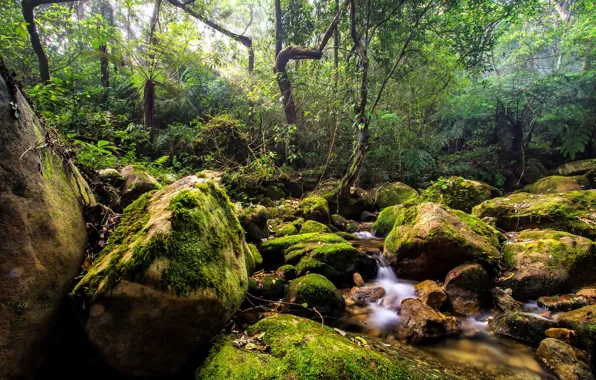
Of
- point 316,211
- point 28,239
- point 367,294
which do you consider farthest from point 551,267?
point 28,239

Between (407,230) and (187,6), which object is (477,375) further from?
(187,6)

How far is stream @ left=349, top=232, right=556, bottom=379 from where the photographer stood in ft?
9.82

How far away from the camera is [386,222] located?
24.9 ft

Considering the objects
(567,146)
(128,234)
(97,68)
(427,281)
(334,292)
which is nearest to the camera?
(128,234)

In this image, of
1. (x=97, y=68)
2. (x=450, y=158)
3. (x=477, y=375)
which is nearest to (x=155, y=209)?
(x=477, y=375)

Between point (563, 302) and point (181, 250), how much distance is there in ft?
15.9

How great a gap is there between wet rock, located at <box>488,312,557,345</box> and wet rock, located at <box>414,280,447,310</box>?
2.14ft

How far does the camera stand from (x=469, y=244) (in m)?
4.65

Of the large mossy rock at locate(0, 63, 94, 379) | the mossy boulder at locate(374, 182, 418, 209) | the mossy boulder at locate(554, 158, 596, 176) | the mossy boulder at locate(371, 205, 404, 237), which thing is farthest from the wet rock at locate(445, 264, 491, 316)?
the mossy boulder at locate(554, 158, 596, 176)

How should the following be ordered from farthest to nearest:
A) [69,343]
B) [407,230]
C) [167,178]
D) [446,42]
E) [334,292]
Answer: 1. [446,42]
2. [167,178]
3. [407,230]
4. [334,292]
5. [69,343]

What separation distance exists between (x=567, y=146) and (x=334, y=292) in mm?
13482

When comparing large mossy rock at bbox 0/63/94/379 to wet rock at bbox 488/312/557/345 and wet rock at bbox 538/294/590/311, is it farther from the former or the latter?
wet rock at bbox 538/294/590/311

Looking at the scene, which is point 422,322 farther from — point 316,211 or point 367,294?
point 316,211

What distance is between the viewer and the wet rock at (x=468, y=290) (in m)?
4.05
